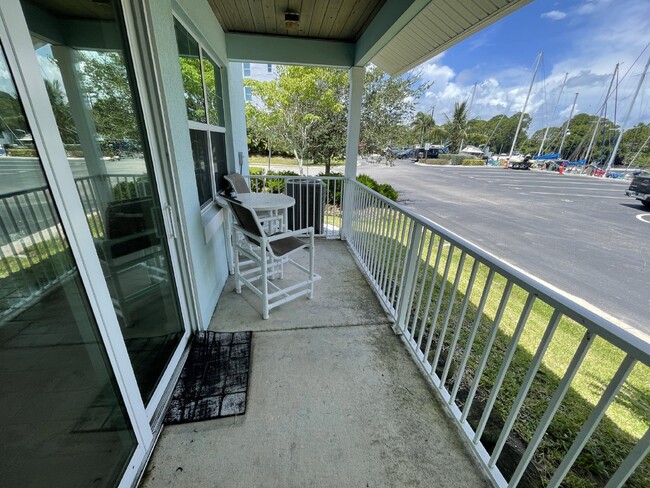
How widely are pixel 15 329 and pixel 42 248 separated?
0.24 metres

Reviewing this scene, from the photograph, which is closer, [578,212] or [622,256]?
[622,256]

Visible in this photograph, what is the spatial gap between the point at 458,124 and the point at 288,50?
35.9m

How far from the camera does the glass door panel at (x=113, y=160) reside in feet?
3.26

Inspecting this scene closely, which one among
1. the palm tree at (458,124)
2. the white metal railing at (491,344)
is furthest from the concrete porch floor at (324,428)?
the palm tree at (458,124)

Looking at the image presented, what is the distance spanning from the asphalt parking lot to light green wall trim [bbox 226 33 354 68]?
4.51 metres

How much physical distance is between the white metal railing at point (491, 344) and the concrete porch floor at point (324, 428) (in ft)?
0.58

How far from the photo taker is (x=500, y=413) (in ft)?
5.74

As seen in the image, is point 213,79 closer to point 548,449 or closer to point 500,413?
point 500,413

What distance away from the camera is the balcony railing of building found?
0.80 m

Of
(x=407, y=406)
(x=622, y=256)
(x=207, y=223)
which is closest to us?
(x=407, y=406)

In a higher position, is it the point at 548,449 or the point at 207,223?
the point at 207,223

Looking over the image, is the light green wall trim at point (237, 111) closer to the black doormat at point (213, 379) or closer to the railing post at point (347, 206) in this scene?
the railing post at point (347, 206)

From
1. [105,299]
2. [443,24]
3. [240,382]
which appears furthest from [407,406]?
[443,24]

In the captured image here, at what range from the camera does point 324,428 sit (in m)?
1.50
